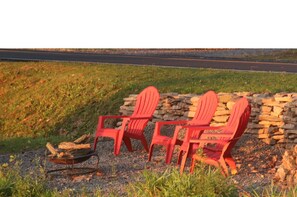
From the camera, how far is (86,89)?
1906 centimetres

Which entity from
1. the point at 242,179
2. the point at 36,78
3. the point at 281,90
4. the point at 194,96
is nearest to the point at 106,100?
the point at 194,96

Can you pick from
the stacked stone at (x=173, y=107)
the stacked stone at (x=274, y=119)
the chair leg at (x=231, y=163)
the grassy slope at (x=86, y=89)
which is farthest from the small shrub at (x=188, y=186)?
the grassy slope at (x=86, y=89)

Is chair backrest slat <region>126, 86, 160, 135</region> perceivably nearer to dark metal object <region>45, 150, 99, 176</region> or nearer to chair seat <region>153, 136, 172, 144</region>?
chair seat <region>153, 136, 172, 144</region>

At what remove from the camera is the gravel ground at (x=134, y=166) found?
10234 mm

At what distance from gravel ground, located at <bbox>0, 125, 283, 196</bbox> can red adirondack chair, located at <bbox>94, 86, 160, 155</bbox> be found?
0.28m

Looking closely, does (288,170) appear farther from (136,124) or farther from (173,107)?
(173,107)

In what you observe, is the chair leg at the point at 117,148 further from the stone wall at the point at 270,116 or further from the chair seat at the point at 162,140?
the stone wall at the point at 270,116

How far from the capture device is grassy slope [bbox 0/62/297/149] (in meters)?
16.7

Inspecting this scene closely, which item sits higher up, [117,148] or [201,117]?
[201,117]

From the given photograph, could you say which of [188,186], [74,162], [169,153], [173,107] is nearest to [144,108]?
[173,107]

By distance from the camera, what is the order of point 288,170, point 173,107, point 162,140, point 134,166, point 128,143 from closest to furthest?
point 288,170 → point 134,166 → point 162,140 → point 128,143 → point 173,107

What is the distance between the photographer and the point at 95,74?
68.0 ft

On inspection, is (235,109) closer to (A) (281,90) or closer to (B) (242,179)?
(B) (242,179)

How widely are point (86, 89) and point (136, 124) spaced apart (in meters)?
5.95
